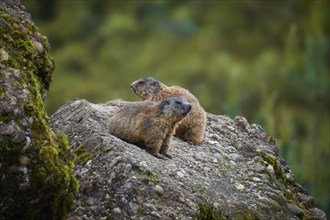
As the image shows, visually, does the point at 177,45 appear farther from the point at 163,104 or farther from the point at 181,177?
the point at 181,177

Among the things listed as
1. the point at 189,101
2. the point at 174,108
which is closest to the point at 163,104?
the point at 174,108

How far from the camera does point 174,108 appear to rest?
9.45 meters

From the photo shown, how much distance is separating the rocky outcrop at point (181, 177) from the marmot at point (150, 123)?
185 millimetres

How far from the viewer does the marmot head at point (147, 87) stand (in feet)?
36.6

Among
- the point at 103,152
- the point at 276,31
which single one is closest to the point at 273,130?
the point at 103,152

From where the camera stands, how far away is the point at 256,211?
340 inches

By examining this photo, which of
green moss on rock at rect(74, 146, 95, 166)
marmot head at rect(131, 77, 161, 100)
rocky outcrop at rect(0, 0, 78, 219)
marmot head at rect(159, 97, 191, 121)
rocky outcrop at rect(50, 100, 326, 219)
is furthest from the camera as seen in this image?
marmot head at rect(131, 77, 161, 100)

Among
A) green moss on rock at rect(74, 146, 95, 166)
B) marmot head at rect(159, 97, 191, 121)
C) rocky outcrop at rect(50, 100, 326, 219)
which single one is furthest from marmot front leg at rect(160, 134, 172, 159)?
green moss on rock at rect(74, 146, 95, 166)

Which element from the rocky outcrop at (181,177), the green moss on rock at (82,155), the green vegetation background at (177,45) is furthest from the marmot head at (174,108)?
the green vegetation background at (177,45)

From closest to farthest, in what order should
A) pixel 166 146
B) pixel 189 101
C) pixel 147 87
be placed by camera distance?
1. pixel 166 146
2. pixel 189 101
3. pixel 147 87

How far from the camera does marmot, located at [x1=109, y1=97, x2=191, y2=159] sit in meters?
9.14

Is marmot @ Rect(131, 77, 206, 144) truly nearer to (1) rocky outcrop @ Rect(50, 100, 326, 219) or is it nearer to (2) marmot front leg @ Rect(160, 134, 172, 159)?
(1) rocky outcrop @ Rect(50, 100, 326, 219)

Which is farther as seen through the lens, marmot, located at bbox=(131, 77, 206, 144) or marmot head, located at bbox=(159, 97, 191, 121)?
marmot, located at bbox=(131, 77, 206, 144)

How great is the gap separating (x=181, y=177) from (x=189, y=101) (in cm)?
205
